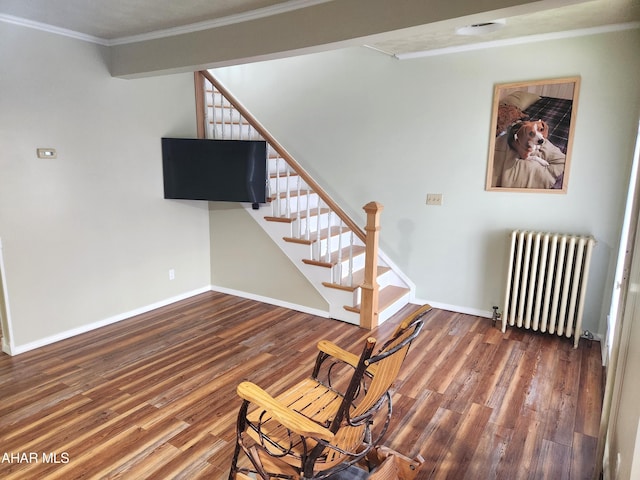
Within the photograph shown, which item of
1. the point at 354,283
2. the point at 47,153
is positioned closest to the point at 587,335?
the point at 354,283

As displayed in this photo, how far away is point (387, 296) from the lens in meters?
4.27

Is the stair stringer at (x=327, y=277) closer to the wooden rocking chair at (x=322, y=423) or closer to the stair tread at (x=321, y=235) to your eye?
the stair tread at (x=321, y=235)

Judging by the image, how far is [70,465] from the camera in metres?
2.07

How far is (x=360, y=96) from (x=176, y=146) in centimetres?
204

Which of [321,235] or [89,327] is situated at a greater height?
[321,235]

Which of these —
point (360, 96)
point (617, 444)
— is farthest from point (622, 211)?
point (360, 96)

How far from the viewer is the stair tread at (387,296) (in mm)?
3946

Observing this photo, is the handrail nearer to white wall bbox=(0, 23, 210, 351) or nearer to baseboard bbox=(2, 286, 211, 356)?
white wall bbox=(0, 23, 210, 351)

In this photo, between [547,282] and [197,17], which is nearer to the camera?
[197,17]

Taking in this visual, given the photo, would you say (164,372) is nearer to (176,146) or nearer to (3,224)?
(3,224)

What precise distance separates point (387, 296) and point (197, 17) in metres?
3.04

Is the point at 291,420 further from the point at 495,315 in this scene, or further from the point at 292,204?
the point at 292,204

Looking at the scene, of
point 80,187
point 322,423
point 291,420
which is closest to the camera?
point 291,420

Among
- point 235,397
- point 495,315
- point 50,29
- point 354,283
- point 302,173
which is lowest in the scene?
point 235,397
